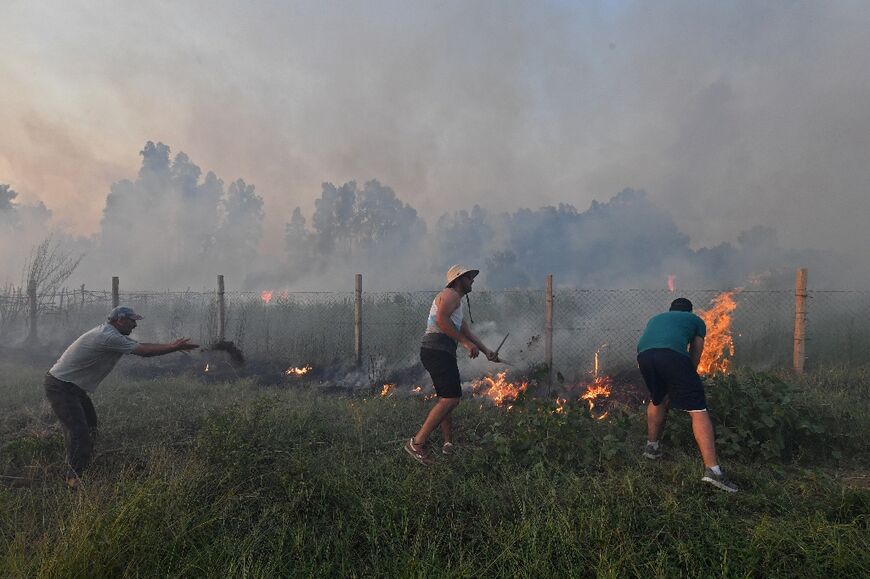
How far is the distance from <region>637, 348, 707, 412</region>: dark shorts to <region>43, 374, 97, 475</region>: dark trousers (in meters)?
5.49

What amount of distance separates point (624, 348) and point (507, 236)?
25104 millimetres

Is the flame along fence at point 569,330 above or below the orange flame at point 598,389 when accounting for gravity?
above

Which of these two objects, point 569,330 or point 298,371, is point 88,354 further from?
point 569,330

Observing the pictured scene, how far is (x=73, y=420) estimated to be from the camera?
4.81 metres

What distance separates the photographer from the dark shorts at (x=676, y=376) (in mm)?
4559

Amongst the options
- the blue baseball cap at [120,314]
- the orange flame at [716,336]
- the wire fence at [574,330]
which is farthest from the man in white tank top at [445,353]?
the orange flame at [716,336]

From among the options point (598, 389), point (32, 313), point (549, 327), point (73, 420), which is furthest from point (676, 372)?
point (32, 313)

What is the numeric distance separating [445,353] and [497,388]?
3.00m

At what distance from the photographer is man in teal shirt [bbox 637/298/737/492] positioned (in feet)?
14.6

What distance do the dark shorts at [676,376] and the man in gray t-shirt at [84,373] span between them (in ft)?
14.6

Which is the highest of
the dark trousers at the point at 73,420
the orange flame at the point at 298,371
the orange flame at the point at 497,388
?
the dark trousers at the point at 73,420

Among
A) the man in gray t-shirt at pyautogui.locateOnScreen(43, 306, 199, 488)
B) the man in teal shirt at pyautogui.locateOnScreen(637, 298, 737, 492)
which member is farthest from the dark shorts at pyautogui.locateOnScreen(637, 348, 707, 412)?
the man in gray t-shirt at pyautogui.locateOnScreen(43, 306, 199, 488)

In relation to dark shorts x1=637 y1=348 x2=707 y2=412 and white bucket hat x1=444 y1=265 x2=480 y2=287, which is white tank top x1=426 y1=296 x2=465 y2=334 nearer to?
white bucket hat x1=444 y1=265 x2=480 y2=287

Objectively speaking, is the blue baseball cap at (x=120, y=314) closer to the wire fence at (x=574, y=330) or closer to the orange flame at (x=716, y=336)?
the wire fence at (x=574, y=330)
